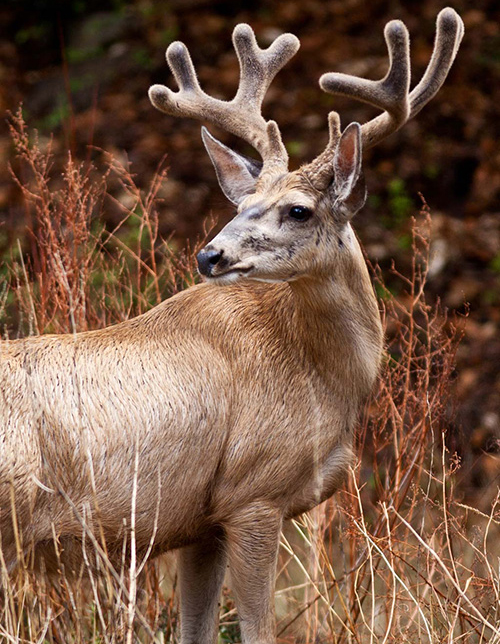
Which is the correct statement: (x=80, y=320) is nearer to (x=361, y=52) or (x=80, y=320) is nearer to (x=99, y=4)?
(x=361, y=52)

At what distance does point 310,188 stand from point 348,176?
188mm

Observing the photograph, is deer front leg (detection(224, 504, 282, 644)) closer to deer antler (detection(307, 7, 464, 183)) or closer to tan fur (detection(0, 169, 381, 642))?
tan fur (detection(0, 169, 381, 642))

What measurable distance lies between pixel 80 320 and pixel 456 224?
6.60 m

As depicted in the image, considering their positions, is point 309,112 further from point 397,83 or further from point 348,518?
point 397,83

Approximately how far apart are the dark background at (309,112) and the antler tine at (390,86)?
516 cm

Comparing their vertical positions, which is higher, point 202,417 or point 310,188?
point 310,188

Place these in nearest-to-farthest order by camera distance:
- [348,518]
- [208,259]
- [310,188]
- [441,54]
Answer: [208,259] → [310,188] → [441,54] → [348,518]

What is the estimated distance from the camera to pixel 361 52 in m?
12.8

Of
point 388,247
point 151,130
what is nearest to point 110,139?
point 151,130

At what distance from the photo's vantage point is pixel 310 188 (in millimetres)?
4461

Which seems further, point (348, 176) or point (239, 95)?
point (239, 95)

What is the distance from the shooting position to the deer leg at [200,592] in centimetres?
493

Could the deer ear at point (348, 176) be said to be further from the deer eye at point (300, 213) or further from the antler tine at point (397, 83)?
the antler tine at point (397, 83)

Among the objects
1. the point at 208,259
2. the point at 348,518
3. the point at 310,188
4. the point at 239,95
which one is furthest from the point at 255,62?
the point at 348,518
